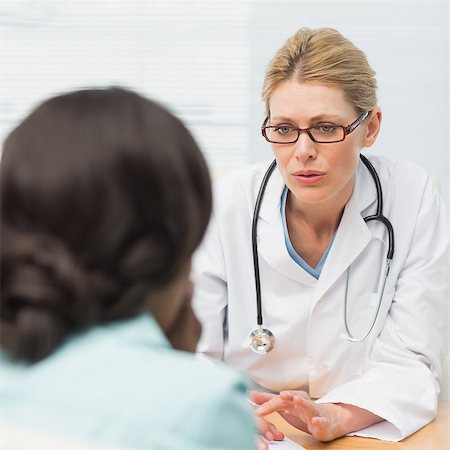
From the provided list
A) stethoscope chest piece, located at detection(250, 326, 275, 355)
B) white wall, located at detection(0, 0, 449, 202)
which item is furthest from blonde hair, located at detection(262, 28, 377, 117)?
white wall, located at detection(0, 0, 449, 202)

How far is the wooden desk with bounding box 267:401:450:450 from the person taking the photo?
1.45m

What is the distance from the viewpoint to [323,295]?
67.9 inches

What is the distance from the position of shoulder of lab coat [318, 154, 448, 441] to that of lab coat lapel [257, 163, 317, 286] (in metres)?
0.19

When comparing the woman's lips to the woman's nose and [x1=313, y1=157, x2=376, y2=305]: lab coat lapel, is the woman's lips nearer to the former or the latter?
the woman's nose

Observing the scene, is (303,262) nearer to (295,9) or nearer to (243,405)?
(243,405)

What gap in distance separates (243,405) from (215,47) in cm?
233

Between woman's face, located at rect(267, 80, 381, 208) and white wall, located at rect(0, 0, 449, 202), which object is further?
white wall, located at rect(0, 0, 449, 202)

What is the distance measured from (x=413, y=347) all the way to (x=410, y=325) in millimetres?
46

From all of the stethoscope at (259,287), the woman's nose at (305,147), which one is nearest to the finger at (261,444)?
the stethoscope at (259,287)

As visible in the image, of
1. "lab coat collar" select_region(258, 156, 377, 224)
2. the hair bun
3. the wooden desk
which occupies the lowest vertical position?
the wooden desk

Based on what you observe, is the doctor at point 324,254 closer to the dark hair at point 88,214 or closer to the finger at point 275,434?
the finger at point 275,434

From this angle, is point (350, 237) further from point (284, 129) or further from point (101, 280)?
point (101, 280)

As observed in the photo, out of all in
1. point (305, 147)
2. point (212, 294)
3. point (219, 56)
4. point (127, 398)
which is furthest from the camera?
point (219, 56)

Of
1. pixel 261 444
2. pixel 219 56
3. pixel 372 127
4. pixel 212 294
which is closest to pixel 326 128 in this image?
pixel 372 127
